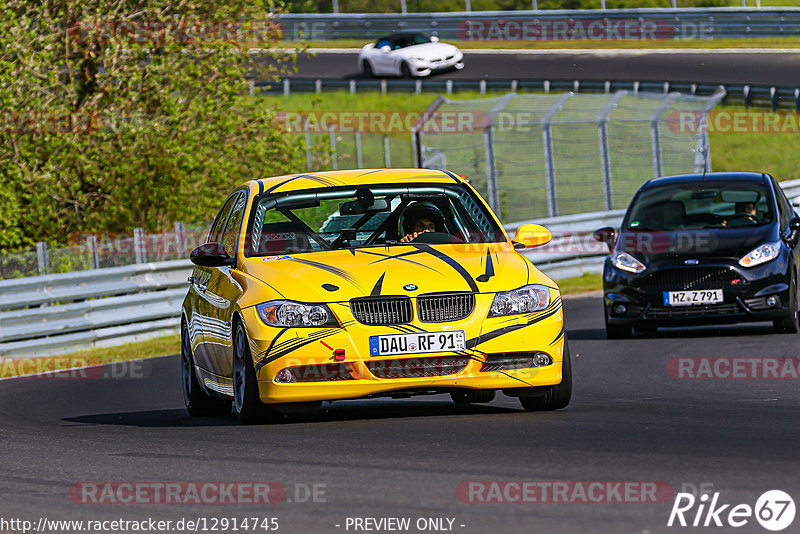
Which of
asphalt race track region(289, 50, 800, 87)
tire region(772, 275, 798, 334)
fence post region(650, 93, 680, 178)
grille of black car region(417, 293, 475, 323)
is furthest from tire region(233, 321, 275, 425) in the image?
asphalt race track region(289, 50, 800, 87)

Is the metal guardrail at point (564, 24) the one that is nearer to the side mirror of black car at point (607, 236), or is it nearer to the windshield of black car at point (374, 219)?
the side mirror of black car at point (607, 236)

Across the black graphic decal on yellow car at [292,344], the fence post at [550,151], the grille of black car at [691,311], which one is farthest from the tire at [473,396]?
the fence post at [550,151]

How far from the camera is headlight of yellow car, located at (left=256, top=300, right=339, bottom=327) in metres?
8.55

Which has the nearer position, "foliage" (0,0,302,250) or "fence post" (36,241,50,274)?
"fence post" (36,241,50,274)

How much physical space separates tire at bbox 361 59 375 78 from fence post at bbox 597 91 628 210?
25.0m

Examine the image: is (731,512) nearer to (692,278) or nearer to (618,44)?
(692,278)

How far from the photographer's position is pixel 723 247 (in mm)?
14555

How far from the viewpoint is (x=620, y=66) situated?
159 feet

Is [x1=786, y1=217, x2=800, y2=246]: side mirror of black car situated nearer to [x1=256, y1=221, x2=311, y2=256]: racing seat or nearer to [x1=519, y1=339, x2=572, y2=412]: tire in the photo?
[x1=519, y1=339, x2=572, y2=412]: tire

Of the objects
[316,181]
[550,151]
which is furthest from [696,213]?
[550,151]

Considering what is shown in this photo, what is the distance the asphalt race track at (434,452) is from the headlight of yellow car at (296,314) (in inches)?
23.7

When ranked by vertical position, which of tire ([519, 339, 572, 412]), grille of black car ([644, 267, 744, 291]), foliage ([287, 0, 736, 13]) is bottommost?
foliage ([287, 0, 736, 13])

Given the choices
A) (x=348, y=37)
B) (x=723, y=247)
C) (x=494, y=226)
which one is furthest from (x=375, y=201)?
(x=348, y=37)

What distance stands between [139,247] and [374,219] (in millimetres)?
10426
